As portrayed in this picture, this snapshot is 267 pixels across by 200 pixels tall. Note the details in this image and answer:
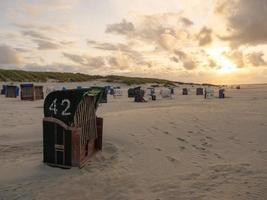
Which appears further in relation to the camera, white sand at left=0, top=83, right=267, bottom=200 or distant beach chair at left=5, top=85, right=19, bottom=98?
distant beach chair at left=5, top=85, right=19, bottom=98

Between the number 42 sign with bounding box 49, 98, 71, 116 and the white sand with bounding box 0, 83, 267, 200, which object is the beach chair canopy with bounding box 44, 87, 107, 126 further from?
the white sand with bounding box 0, 83, 267, 200

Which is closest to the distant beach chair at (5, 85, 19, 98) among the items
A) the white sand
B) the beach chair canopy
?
the white sand

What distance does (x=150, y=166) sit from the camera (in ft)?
25.9

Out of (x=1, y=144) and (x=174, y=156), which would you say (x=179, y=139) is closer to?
(x=174, y=156)

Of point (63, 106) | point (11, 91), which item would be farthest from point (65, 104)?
point (11, 91)

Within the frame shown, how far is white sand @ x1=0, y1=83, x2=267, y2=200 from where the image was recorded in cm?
623

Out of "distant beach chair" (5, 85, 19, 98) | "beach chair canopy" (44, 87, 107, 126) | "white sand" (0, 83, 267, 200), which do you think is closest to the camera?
"white sand" (0, 83, 267, 200)

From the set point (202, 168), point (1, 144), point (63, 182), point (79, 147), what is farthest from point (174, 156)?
point (1, 144)

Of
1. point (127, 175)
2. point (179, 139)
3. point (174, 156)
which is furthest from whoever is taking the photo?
point (179, 139)

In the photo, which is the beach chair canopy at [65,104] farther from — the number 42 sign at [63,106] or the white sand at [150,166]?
the white sand at [150,166]

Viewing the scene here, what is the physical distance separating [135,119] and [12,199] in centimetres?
778

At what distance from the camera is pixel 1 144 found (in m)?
9.84

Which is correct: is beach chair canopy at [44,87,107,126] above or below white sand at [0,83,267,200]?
above

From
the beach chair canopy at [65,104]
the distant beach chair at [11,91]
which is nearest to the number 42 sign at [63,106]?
the beach chair canopy at [65,104]
